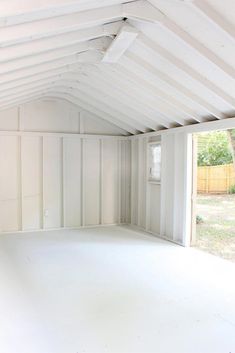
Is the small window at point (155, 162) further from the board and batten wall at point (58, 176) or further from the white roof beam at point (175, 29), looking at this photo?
the white roof beam at point (175, 29)

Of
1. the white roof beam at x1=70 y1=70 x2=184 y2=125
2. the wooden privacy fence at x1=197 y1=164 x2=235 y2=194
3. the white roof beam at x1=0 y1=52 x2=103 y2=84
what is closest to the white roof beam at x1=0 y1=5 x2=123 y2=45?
the white roof beam at x1=0 y1=52 x2=103 y2=84

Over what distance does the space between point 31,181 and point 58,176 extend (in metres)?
0.58

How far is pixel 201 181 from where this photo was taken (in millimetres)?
13055

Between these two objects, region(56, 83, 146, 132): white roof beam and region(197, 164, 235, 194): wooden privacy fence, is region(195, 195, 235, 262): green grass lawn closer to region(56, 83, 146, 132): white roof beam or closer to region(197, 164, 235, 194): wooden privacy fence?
region(197, 164, 235, 194): wooden privacy fence

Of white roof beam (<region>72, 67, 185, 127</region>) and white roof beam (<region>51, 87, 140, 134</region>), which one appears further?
white roof beam (<region>51, 87, 140, 134</region>)

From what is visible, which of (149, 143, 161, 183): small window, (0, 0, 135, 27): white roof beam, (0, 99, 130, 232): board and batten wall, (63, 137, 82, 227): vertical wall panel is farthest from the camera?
(63, 137, 82, 227): vertical wall panel

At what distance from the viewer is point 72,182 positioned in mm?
7137

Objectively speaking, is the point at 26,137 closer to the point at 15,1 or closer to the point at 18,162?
the point at 18,162

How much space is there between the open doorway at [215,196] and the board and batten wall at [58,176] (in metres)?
1.95

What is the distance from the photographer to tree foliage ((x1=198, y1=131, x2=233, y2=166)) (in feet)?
46.6

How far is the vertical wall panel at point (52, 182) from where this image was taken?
6.89m

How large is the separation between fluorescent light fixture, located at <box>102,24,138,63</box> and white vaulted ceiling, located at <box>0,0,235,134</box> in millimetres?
11

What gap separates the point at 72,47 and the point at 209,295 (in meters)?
3.05

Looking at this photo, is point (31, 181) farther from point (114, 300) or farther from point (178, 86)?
point (114, 300)
